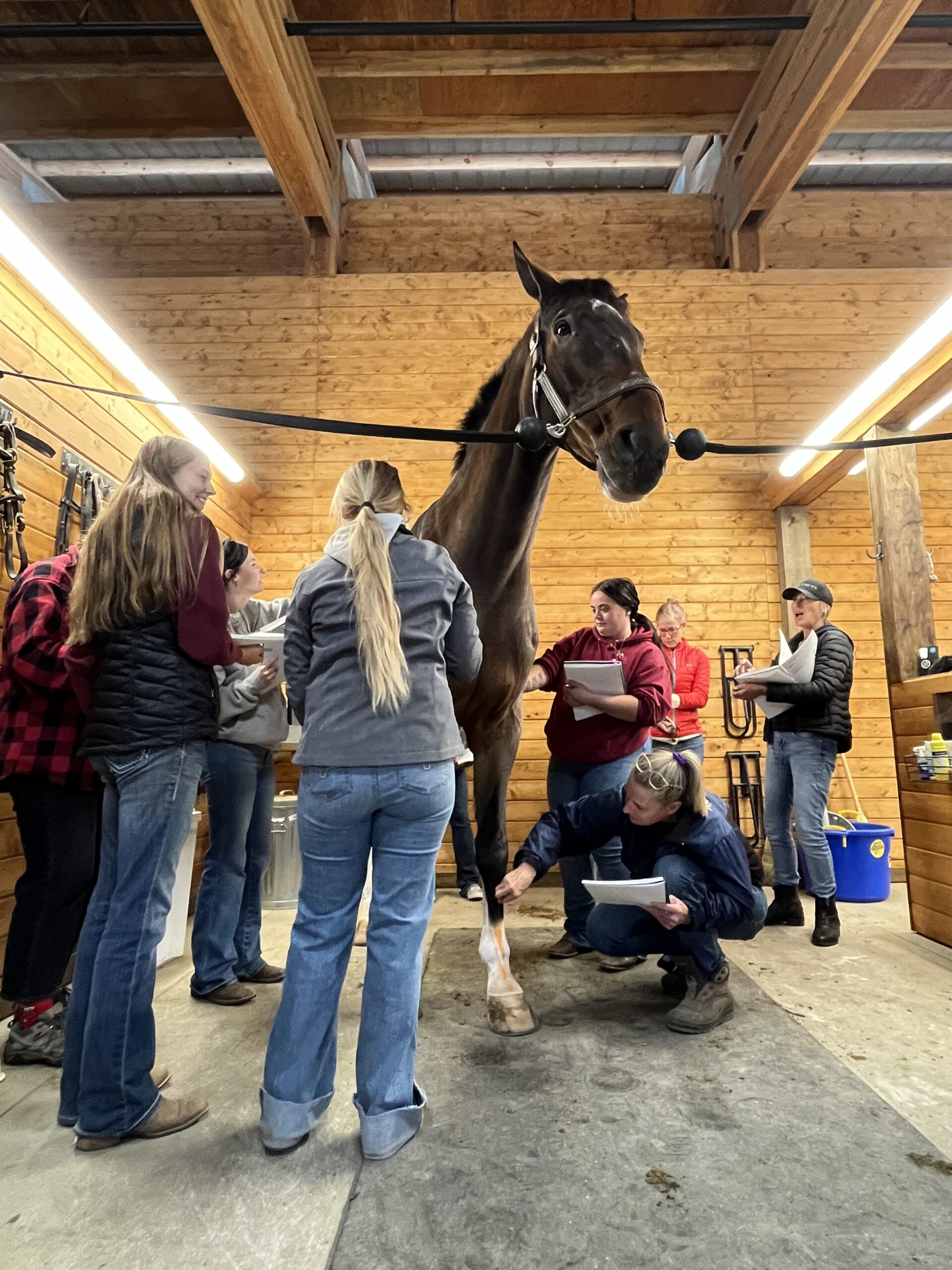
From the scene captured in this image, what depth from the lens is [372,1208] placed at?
1.21 meters

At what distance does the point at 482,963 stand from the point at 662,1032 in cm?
89

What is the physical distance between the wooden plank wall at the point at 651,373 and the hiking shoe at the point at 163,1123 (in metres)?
3.71

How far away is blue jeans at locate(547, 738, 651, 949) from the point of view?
284 cm

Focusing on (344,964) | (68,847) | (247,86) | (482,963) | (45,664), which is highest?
(247,86)

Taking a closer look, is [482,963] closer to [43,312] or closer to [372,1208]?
[372,1208]

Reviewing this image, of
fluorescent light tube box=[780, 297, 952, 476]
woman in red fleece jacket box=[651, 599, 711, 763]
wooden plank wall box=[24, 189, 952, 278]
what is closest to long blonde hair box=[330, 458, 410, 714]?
fluorescent light tube box=[780, 297, 952, 476]

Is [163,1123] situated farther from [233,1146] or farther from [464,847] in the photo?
[464,847]

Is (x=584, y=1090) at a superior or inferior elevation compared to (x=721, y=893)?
inferior

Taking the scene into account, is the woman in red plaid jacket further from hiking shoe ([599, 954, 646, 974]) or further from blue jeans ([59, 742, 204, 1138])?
hiking shoe ([599, 954, 646, 974])

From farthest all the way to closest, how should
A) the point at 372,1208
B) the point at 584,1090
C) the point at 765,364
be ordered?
the point at 765,364 < the point at 584,1090 < the point at 372,1208

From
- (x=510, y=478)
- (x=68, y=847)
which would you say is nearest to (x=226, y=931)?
(x=68, y=847)

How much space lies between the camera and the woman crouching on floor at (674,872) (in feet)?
6.79

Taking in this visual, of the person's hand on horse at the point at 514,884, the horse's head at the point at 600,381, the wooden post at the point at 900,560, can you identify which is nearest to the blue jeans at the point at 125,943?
the person's hand on horse at the point at 514,884

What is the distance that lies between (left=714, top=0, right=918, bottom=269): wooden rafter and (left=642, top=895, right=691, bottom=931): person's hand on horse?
14.8 ft
